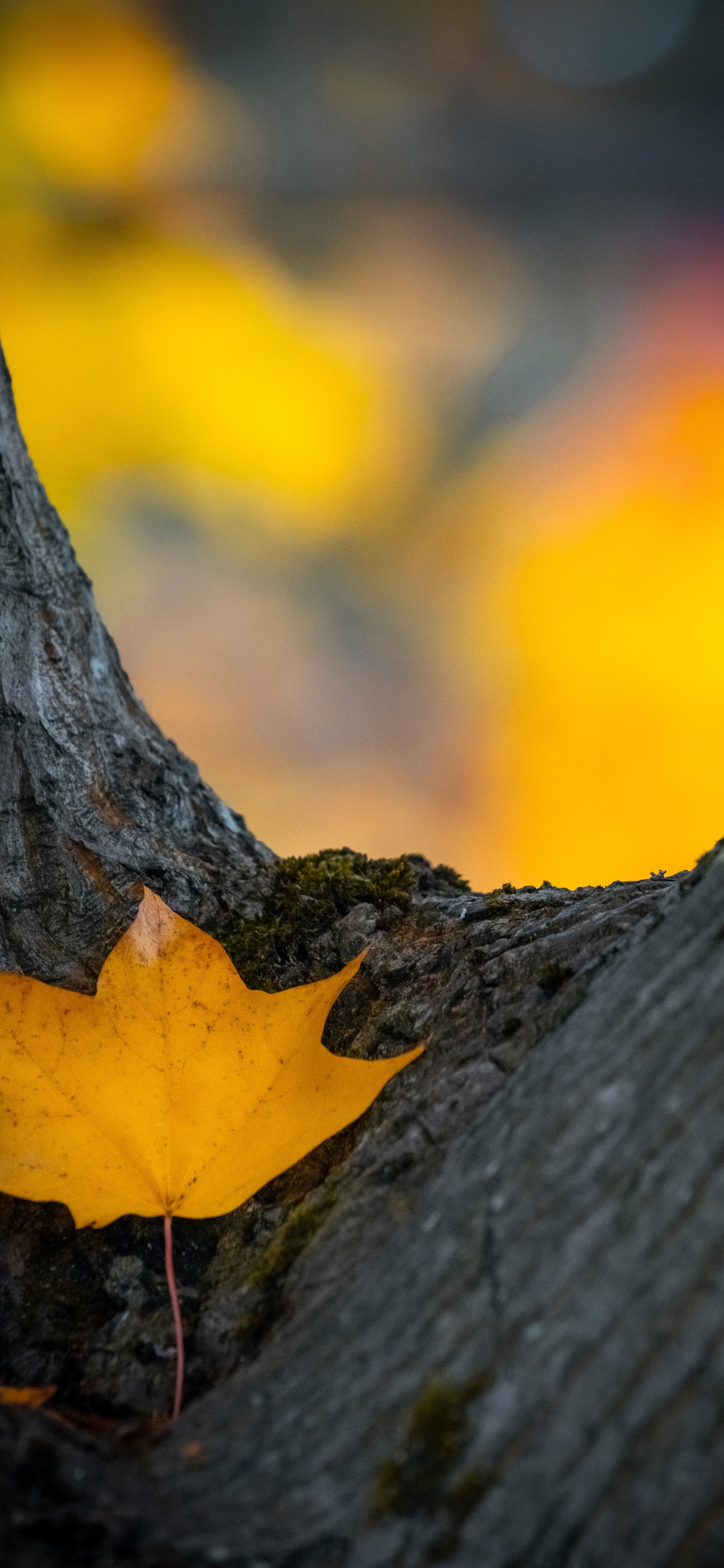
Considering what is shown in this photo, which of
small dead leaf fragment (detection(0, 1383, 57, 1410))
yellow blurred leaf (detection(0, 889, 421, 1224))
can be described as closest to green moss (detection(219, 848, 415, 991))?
yellow blurred leaf (detection(0, 889, 421, 1224))

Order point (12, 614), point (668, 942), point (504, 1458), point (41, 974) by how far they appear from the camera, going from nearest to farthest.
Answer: point (504, 1458)
point (668, 942)
point (41, 974)
point (12, 614)

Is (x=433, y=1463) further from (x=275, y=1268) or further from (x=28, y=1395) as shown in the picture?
(x=28, y=1395)

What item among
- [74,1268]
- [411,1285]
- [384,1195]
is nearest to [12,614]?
[74,1268]

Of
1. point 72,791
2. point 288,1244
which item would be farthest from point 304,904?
point 288,1244

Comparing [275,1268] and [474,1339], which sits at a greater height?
[275,1268]

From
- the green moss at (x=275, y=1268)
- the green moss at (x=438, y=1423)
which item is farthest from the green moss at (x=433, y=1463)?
the green moss at (x=275, y=1268)

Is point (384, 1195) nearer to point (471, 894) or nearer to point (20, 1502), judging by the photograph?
point (20, 1502)
